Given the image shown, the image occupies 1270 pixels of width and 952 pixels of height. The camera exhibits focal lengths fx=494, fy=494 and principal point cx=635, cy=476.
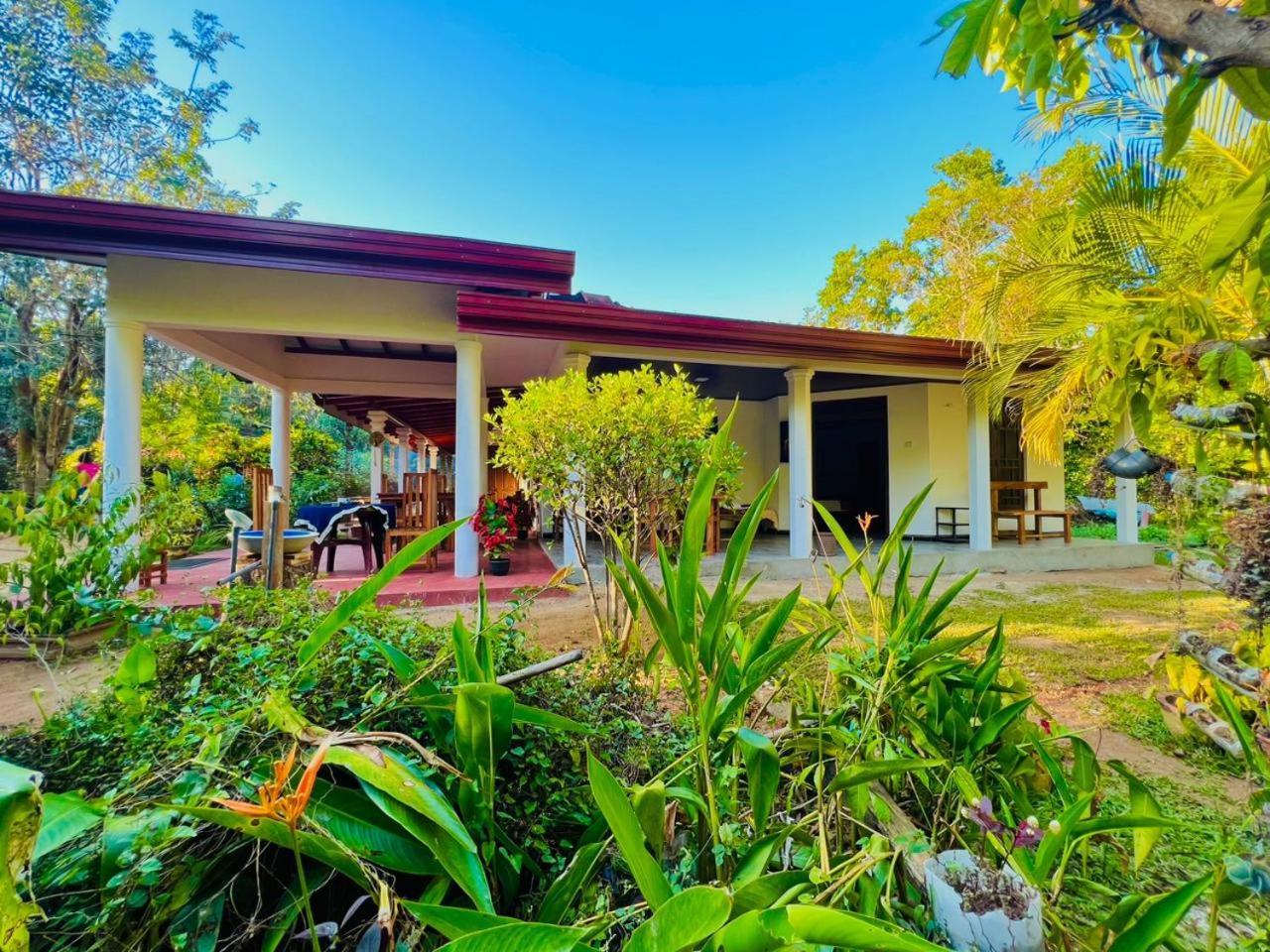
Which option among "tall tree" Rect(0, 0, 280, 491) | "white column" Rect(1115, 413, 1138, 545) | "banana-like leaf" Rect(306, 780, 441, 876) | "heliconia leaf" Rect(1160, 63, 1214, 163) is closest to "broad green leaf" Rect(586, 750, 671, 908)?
"banana-like leaf" Rect(306, 780, 441, 876)

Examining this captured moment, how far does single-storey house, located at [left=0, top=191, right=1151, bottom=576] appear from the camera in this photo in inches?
185

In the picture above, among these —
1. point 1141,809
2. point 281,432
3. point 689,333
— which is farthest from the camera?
point 281,432

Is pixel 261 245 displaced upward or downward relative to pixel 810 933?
upward

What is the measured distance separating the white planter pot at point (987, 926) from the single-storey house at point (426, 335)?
288cm

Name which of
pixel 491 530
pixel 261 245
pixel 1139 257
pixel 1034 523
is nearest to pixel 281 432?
pixel 261 245

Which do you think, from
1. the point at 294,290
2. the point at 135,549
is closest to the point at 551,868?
the point at 135,549

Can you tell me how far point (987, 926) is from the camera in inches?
33.2

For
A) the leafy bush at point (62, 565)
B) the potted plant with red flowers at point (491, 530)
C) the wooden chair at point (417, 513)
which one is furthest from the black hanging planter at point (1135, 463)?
the wooden chair at point (417, 513)

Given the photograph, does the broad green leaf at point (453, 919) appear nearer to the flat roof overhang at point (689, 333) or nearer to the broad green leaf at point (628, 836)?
the broad green leaf at point (628, 836)

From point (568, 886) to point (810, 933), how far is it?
45cm

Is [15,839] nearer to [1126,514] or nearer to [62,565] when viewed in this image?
[62,565]

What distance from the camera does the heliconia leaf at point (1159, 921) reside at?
2.54ft

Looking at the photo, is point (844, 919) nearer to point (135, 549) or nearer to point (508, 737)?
point (508, 737)

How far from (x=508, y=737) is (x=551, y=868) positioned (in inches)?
11.7
